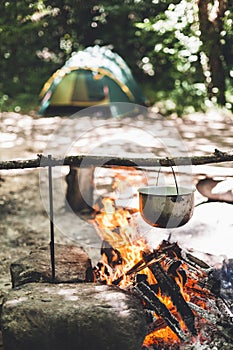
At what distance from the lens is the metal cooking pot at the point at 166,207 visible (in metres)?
2.69

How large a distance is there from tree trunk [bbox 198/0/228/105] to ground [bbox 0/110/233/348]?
36 cm

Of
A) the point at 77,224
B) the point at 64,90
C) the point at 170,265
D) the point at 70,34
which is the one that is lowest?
the point at 77,224

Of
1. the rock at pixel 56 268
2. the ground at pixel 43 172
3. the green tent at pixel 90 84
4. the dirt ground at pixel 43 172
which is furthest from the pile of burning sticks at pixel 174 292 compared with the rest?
the green tent at pixel 90 84

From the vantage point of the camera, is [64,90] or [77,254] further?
[64,90]

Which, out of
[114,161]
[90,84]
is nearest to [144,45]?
[90,84]

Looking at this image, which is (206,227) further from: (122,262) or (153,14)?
(153,14)

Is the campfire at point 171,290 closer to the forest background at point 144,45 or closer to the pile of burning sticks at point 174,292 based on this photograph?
the pile of burning sticks at point 174,292

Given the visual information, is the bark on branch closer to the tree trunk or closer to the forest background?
the forest background

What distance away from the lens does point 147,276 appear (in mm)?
2799

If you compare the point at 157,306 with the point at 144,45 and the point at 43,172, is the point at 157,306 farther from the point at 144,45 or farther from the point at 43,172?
the point at 144,45

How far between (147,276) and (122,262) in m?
0.32

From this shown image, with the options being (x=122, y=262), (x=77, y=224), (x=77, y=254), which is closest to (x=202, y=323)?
(x=122, y=262)

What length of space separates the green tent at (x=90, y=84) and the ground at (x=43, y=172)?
18.4 inches

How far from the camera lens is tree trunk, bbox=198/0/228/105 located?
8.21 meters
